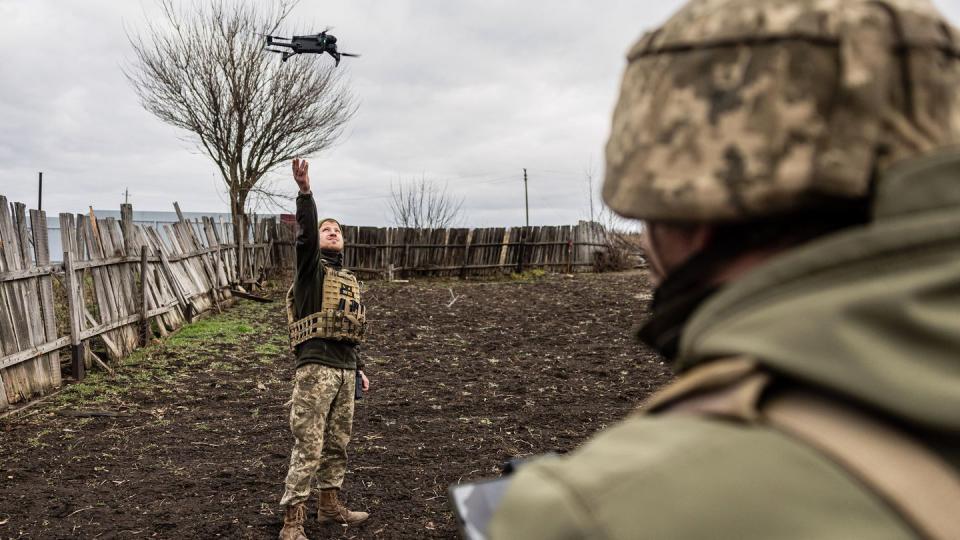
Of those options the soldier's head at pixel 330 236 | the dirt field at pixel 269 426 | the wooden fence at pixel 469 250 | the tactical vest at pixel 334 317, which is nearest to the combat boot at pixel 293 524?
the dirt field at pixel 269 426

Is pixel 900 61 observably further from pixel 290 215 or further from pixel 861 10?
pixel 290 215

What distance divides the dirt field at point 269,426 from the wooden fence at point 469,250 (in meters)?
8.60

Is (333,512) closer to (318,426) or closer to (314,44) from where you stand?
(318,426)

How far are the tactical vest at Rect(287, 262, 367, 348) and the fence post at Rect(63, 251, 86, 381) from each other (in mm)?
4890

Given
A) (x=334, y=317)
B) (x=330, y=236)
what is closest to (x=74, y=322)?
(x=330, y=236)

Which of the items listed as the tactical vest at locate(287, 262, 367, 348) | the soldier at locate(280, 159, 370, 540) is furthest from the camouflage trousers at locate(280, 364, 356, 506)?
the tactical vest at locate(287, 262, 367, 348)

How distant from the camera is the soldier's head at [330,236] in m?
4.54

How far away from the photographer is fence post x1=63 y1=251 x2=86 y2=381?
7.94 meters

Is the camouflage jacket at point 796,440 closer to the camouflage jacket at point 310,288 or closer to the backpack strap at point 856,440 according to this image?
the backpack strap at point 856,440

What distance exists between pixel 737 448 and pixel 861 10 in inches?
20.1

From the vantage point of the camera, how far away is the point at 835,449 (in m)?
0.60

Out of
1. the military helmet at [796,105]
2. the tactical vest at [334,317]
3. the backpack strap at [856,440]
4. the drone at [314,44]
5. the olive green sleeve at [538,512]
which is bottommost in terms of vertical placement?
the tactical vest at [334,317]

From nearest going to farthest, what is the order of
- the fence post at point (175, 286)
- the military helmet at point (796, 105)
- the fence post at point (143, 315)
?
the military helmet at point (796, 105), the fence post at point (143, 315), the fence post at point (175, 286)

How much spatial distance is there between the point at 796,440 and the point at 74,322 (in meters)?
8.78
